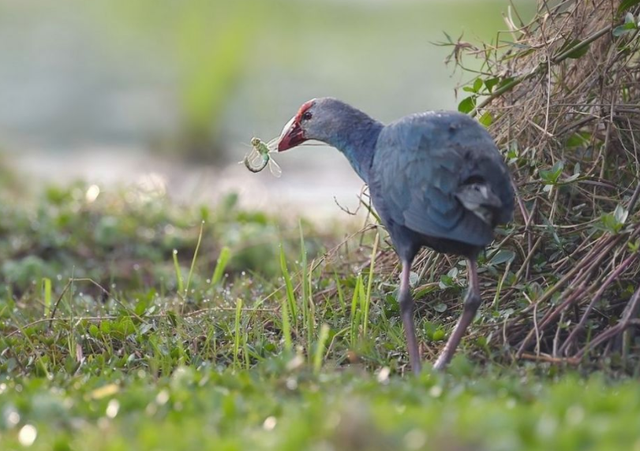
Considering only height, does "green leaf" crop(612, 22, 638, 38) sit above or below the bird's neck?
above

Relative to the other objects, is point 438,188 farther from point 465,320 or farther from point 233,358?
point 233,358

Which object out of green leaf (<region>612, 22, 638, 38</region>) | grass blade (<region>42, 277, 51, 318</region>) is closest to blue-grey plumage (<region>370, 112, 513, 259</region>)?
green leaf (<region>612, 22, 638, 38</region>)

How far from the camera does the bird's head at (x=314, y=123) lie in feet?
→ 14.3

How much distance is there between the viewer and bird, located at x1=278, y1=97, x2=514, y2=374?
12.1ft

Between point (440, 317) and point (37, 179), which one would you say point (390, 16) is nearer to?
point (37, 179)

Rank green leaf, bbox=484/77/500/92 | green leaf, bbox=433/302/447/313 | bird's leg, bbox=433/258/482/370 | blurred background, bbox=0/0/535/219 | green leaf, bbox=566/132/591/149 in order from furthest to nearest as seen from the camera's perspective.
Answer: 1. blurred background, bbox=0/0/535/219
2. green leaf, bbox=566/132/591/149
3. green leaf, bbox=484/77/500/92
4. green leaf, bbox=433/302/447/313
5. bird's leg, bbox=433/258/482/370

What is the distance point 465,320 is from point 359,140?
33.1 inches

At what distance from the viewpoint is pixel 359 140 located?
4242 millimetres

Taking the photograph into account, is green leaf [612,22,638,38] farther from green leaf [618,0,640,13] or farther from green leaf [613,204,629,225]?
green leaf [613,204,629,225]

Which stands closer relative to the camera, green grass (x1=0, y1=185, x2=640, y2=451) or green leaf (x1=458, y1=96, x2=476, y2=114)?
green grass (x1=0, y1=185, x2=640, y2=451)

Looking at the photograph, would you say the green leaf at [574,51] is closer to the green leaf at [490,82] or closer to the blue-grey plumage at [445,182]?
the green leaf at [490,82]

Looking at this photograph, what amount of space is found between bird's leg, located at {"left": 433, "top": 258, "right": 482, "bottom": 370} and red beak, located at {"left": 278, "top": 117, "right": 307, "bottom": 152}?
0.98 metres

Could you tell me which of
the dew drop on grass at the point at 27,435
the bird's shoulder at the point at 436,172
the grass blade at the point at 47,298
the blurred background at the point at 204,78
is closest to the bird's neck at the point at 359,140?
the bird's shoulder at the point at 436,172

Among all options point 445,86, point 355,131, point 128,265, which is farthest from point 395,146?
point 445,86
